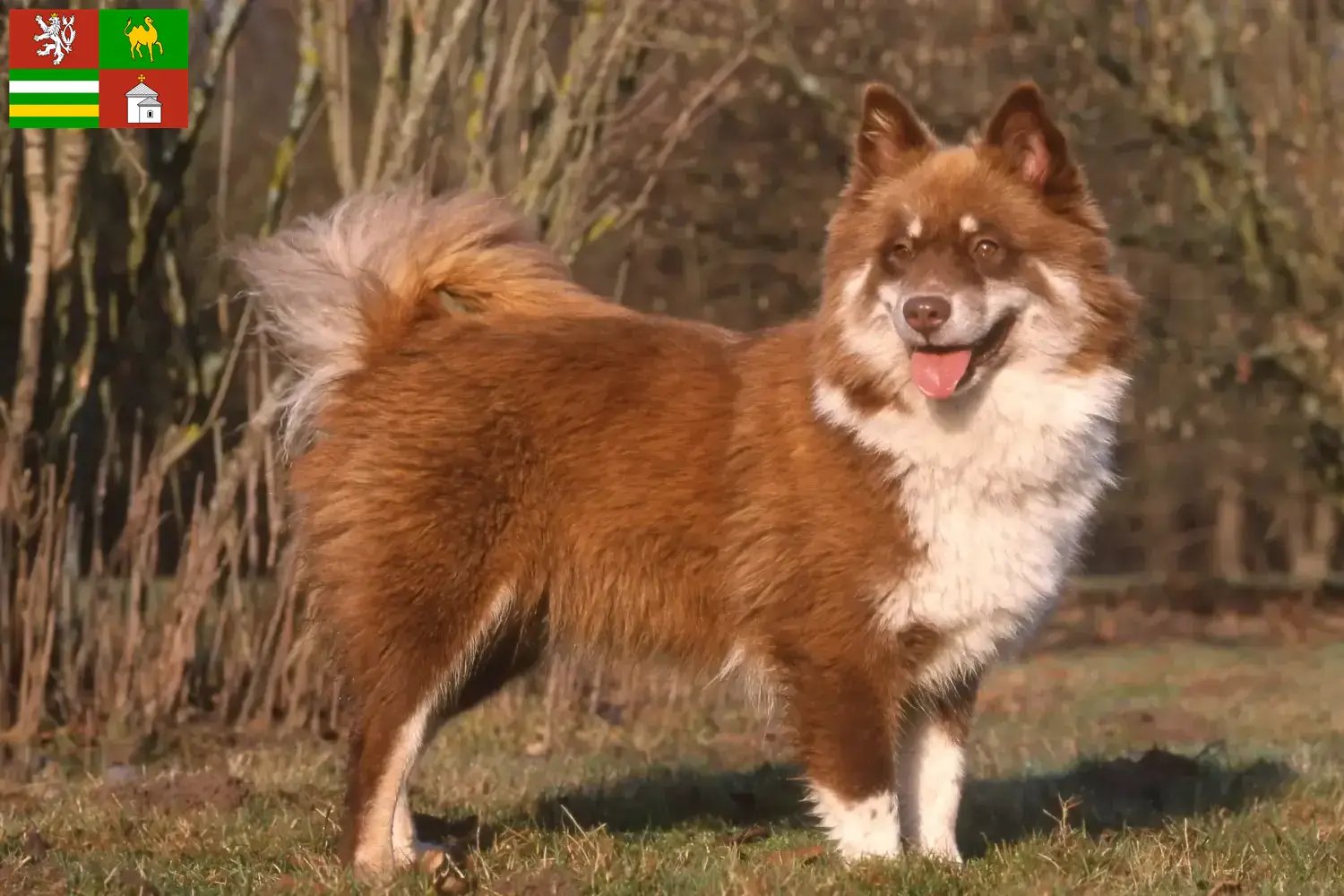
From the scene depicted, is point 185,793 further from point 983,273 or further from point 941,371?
point 983,273

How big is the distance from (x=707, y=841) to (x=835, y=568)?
117 centimetres

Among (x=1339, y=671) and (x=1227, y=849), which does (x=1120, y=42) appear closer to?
(x=1339, y=671)

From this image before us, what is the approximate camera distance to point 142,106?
753cm

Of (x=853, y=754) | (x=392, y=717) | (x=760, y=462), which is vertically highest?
(x=760, y=462)

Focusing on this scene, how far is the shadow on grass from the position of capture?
18.8 feet

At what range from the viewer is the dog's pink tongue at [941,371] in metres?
4.59

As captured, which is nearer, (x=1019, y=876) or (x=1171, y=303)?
(x=1019, y=876)

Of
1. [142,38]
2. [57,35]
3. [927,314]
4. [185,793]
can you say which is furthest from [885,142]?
[57,35]

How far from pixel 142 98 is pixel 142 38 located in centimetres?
31

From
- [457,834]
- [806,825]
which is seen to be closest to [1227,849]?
[806,825]

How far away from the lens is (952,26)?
1412 centimetres

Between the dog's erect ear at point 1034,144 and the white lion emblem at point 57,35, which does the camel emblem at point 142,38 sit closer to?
the white lion emblem at point 57,35

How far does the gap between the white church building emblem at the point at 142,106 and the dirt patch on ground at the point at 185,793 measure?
3.23 m

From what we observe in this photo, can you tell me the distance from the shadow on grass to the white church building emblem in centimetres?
379
